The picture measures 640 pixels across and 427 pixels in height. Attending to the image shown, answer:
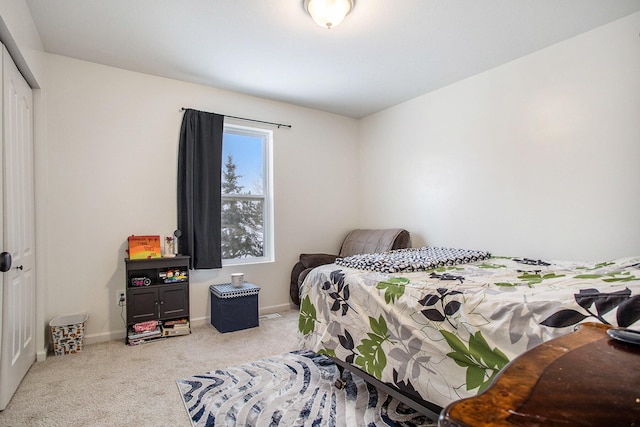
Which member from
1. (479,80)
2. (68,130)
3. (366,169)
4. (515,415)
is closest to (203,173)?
(68,130)

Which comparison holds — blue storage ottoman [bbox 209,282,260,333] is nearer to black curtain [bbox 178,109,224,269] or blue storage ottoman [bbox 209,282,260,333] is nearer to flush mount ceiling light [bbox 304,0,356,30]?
black curtain [bbox 178,109,224,269]

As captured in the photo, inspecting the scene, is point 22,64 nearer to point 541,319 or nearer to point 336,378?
point 336,378

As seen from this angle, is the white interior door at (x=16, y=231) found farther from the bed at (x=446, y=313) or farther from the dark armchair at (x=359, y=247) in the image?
the dark armchair at (x=359, y=247)

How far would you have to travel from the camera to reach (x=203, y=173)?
11.4 ft

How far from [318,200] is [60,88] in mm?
2899

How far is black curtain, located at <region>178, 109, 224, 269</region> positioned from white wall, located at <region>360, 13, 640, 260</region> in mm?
2255

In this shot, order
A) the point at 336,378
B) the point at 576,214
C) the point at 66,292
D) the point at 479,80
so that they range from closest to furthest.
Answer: the point at 336,378
the point at 576,214
the point at 66,292
the point at 479,80

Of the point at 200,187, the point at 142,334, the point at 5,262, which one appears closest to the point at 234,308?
the point at 142,334

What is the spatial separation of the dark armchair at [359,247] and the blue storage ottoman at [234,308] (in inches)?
26.8

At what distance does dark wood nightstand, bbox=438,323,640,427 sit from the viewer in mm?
465

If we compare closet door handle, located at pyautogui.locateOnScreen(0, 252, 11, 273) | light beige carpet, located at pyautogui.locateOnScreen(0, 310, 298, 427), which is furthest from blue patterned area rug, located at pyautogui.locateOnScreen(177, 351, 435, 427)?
closet door handle, located at pyautogui.locateOnScreen(0, 252, 11, 273)

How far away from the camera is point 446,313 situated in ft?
4.97

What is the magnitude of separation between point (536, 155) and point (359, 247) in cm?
211

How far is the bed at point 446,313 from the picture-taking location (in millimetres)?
1229
